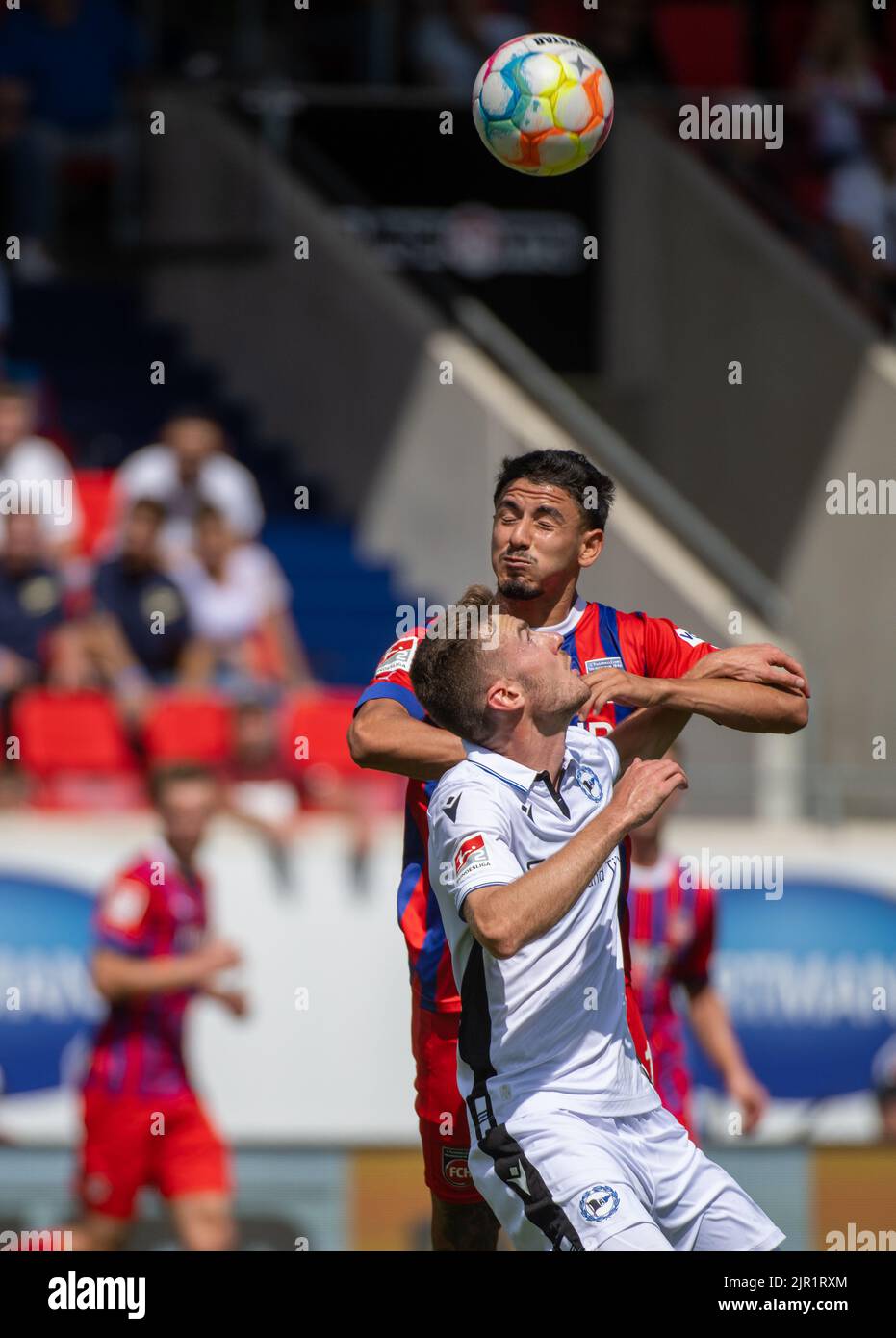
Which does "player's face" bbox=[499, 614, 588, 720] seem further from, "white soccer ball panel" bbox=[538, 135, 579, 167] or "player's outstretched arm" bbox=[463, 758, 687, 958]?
"white soccer ball panel" bbox=[538, 135, 579, 167]

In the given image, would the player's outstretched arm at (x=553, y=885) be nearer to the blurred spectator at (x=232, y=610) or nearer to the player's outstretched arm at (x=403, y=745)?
the player's outstretched arm at (x=403, y=745)

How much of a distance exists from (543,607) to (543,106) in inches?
62.1

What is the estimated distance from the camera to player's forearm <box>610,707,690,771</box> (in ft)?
16.6

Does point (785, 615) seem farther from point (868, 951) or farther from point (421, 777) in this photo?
point (421, 777)

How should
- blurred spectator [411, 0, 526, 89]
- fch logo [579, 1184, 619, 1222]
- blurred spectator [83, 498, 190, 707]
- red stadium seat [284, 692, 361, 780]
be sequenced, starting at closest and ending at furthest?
fch logo [579, 1184, 619, 1222]
red stadium seat [284, 692, 361, 780]
blurred spectator [83, 498, 190, 707]
blurred spectator [411, 0, 526, 89]

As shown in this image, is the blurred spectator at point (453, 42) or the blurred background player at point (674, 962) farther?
the blurred spectator at point (453, 42)

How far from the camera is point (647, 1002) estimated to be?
7.15 m

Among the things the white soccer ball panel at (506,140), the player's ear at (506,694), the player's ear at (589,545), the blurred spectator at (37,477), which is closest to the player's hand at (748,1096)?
the player's ear at (589,545)

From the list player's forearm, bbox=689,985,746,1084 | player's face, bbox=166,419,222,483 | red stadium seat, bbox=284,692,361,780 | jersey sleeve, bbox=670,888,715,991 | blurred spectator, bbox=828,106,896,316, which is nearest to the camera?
jersey sleeve, bbox=670,888,715,991

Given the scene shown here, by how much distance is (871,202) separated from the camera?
13.4 m

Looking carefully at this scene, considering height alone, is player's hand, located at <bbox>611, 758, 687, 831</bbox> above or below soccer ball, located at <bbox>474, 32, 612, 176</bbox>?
below

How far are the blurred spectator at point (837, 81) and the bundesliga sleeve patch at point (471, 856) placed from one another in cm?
1006

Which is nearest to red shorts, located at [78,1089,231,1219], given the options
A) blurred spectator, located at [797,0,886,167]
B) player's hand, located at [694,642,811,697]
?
player's hand, located at [694,642,811,697]

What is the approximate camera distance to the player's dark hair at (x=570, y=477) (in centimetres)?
515
